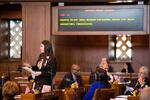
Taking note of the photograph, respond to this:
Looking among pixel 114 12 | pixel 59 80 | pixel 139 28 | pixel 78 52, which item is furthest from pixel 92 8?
pixel 78 52

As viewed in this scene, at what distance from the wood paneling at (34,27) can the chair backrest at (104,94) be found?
3912 millimetres

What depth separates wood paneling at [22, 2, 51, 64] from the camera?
10.4 meters

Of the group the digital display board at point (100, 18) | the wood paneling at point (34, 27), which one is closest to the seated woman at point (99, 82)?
the digital display board at point (100, 18)

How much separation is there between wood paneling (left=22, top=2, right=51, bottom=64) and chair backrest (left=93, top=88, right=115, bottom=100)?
3912 millimetres

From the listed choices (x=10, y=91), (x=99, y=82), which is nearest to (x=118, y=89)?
(x=99, y=82)

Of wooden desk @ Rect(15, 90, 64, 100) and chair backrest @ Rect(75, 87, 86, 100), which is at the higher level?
wooden desk @ Rect(15, 90, 64, 100)

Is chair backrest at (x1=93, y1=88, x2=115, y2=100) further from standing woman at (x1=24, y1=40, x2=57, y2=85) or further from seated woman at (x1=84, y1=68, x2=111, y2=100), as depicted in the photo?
standing woman at (x1=24, y1=40, x2=57, y2=85)

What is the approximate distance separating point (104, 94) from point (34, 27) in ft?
13.8

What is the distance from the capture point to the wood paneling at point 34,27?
10375 mm

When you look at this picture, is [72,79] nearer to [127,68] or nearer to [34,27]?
[34,27]

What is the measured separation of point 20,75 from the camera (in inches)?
415

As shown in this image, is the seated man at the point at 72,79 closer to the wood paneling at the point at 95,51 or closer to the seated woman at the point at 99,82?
the seated woman at the point at 99,82

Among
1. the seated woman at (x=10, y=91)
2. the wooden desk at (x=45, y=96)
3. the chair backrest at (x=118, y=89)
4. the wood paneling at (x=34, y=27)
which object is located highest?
the wood paneling at (x=34, y=27)

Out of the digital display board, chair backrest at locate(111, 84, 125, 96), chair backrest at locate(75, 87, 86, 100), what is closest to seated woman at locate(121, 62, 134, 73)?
the digital display board
